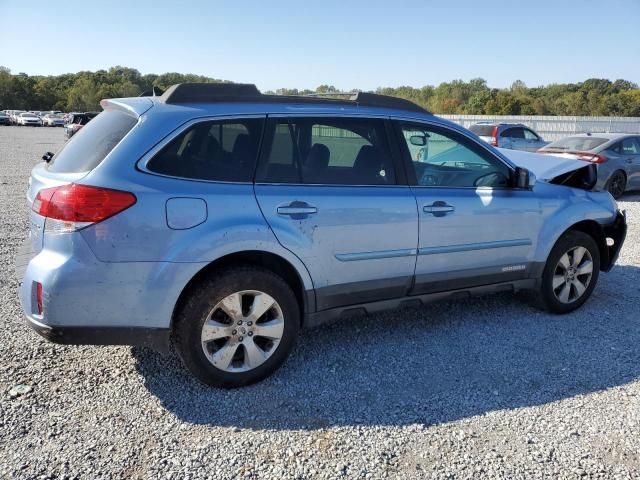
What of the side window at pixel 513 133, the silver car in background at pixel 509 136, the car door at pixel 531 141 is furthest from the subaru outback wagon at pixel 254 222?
the car door at pixel 531 141

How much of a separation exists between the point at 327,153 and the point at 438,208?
3.04 ft

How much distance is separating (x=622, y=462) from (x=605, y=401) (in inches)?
25.6

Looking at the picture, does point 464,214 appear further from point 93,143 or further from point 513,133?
point 513,133

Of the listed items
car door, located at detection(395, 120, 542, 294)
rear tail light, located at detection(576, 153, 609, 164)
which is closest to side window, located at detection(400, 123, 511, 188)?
car door, located at detection(395, 120, 542, 294)

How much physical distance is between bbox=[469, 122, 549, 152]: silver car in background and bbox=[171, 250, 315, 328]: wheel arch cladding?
14.7m

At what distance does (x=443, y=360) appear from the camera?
381 centimetres

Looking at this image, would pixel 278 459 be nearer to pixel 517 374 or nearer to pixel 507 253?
pixel 517 374

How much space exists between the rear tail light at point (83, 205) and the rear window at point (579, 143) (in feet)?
37.2

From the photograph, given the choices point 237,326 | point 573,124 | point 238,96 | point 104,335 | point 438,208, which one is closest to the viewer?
point 104,335

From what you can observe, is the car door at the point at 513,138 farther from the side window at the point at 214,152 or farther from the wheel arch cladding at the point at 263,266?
the side window at the point at 214,152

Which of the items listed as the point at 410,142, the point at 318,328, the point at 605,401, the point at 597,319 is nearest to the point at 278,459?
the point at 318,328

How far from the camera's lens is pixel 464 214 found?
4.00 metres

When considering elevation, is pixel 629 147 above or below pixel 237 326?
above

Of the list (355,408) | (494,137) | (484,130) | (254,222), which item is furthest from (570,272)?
(484,130)
